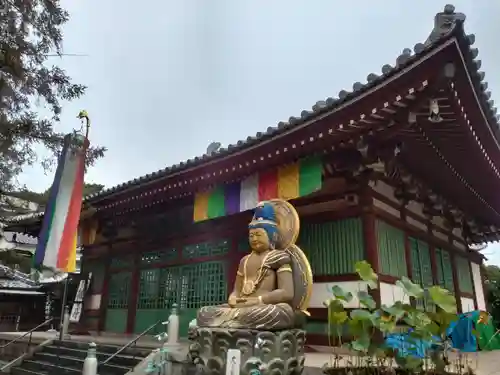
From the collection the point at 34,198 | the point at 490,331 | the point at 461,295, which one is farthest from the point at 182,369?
the point at 34,198

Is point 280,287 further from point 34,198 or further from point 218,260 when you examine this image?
point 34,198

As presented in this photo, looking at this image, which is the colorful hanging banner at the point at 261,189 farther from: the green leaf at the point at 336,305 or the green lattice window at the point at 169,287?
the green leaf at the point at 336,305

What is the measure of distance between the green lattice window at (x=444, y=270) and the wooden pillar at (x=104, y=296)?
8.75 meters

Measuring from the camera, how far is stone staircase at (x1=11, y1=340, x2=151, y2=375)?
23.7ft

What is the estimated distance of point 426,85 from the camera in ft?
17.7

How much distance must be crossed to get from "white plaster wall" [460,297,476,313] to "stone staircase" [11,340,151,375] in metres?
8.06

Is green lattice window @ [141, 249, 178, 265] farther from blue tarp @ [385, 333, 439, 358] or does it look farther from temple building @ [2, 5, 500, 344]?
blue tarp @ [385, 333, 439, 358]

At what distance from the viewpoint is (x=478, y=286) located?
12.6 m

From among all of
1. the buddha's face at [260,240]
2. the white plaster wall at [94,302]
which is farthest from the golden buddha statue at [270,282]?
the white plaster wall at [94,302]

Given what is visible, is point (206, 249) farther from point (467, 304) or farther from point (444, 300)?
point (467, 304)

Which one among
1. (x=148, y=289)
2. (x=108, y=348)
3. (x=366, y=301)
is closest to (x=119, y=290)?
(x=148, y=289)

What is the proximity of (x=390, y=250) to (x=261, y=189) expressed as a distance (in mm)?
2620

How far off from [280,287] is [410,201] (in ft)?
16.8

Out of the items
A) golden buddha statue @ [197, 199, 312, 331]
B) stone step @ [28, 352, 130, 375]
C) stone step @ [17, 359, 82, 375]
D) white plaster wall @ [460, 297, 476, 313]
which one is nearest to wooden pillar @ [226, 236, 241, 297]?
stone step @ [28, 352, 130, 375]
